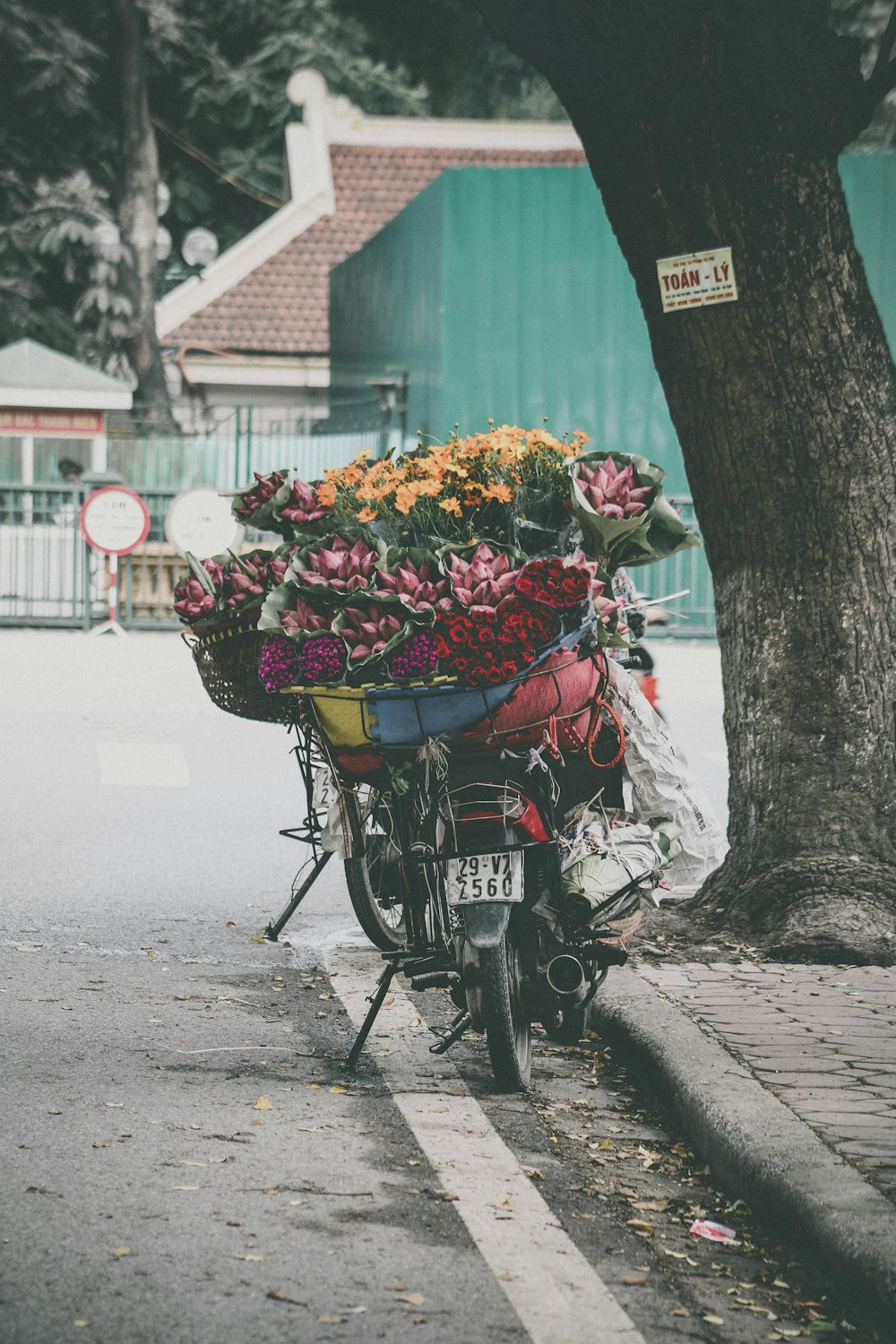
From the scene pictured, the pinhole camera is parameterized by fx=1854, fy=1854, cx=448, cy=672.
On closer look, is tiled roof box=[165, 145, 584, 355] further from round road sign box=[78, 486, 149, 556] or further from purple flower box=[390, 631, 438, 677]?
purple flower box=[390, 631, 438, 677]

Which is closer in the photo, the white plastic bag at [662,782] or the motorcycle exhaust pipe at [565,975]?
the motorcycle exhaust pipe at [565,975]

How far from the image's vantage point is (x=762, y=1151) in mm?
4258

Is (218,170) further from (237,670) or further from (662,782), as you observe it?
(662,782)

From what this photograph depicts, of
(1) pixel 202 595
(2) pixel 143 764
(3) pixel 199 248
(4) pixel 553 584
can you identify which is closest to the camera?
(4) pixel 553 584

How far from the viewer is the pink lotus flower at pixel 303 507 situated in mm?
5383

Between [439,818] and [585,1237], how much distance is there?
4.19 ft

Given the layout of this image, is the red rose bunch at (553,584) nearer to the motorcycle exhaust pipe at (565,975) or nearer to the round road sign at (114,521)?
the motorcycle exhaust pipe at (565,975)

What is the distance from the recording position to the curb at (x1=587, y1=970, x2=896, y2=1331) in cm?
364

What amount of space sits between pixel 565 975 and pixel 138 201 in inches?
1230

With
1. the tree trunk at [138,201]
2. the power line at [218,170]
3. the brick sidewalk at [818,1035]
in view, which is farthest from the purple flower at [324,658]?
the power line at [218,170]

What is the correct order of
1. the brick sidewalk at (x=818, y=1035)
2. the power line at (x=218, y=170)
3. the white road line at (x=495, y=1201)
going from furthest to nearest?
the power line at (x=218, y=170) → the brick sidewalk at (x=818, y=1035) → the white road line at (x=495, y=1201)

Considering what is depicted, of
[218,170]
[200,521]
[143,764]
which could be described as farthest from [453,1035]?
[218,170]

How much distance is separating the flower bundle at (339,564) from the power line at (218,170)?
3451 cm

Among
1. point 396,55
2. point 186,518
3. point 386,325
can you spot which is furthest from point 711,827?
point 396,55
